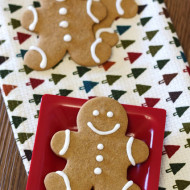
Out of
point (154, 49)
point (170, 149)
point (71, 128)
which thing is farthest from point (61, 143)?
point (154, 49)

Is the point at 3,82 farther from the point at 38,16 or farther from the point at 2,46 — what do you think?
the point at 38,16

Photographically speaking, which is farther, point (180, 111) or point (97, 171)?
point (180, 111)

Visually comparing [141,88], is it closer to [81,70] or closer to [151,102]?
[151,102]

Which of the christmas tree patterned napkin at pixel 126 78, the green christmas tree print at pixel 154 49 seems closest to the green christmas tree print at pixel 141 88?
the christmas tree patterned napkin at pixel 126 78

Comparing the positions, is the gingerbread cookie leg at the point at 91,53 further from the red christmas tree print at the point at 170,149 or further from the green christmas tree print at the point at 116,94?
the red christmas tree print at the point at 170,149

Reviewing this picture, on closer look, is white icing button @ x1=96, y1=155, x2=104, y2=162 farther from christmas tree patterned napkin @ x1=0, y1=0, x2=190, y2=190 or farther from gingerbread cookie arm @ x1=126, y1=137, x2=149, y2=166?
christmas tree patterned napkin @ x1=0, y1=0, x2=190, y2=190
